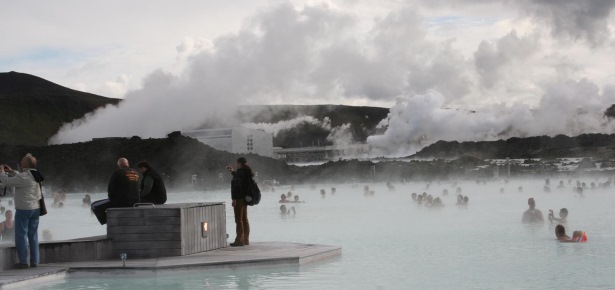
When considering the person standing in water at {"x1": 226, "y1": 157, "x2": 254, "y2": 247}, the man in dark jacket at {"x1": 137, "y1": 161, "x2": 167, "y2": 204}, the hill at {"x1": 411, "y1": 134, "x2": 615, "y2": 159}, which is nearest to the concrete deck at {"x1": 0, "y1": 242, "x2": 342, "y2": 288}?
the person standing in water at {"x1": 226, "y1": 157, "x2": 254, "y2": 247}

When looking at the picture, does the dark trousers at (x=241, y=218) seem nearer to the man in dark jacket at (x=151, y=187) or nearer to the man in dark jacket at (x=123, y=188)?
the man in dark jacket at (x=151, y=187)

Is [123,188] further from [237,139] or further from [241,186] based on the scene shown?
[237,139]

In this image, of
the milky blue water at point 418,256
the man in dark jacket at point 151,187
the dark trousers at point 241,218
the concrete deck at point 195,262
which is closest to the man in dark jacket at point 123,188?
the man in dark jacket at point 151,187

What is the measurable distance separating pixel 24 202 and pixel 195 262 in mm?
2483

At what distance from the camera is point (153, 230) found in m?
12.7

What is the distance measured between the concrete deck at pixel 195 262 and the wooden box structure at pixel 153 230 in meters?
0.20

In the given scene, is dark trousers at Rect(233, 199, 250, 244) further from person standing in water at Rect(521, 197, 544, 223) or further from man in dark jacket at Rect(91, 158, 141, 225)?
person standing in water at Rect(521, 197, 544, 223)

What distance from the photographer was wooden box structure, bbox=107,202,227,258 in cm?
1262

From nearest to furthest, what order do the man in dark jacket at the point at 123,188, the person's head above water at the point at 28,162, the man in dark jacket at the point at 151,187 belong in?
1. the person's head above water at the point at 28,162
2. the man in dark jacket at the point at 123,188
3. the man in dark jacket at the point at 151,187

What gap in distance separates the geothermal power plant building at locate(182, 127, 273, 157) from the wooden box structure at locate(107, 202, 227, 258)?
8901cm

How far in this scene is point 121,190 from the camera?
42.9 ft

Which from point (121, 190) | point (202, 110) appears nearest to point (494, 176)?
point (202, 110)

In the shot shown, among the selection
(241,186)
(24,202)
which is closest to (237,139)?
(241,186)

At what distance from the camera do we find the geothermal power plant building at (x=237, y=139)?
10294 centimetres
